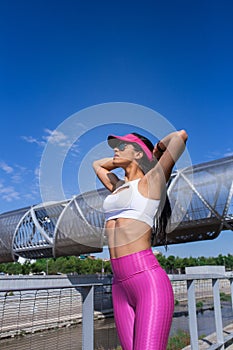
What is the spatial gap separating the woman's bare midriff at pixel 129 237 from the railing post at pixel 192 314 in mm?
2250

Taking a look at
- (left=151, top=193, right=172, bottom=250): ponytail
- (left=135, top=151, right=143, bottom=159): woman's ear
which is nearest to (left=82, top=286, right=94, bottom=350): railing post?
(left=151, top=193, right=172, bottom=250): ponytail

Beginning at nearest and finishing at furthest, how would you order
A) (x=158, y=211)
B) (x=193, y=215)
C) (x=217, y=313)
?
(x=158, y=211) → (x=217, y=313) → (x=193, y=215)

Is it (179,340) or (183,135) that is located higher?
(183,135)

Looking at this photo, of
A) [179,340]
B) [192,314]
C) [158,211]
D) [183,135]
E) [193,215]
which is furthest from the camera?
[193,215]

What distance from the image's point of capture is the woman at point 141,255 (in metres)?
1.85

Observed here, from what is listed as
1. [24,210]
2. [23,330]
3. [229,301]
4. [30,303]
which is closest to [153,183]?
[30,303]

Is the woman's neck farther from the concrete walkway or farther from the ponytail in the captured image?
the concrete walkway

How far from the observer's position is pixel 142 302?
74.2 inches

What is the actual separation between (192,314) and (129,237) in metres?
2.42

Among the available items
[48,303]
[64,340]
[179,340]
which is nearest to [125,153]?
[48,303]

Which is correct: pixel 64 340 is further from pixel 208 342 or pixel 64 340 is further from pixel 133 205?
pixel 208 342

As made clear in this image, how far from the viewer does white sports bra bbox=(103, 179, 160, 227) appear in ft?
6.71

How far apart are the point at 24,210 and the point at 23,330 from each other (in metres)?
49.0

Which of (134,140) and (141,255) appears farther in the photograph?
(134,140)
